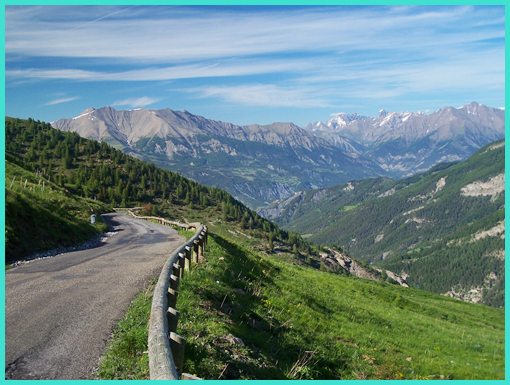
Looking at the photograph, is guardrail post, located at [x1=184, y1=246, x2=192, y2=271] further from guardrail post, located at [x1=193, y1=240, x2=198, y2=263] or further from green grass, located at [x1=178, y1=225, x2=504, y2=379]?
guardrail post, located at [x1=193, y1=240, x2=198, y2=263]

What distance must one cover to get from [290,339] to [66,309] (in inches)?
311

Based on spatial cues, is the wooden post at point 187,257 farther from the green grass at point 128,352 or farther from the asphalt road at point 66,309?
the green grass at point 128,352

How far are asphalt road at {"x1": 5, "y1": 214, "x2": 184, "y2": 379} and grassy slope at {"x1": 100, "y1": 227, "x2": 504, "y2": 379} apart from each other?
Result: 3.44 feet

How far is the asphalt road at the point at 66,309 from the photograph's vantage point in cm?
1121

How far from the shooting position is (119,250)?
3412 cm

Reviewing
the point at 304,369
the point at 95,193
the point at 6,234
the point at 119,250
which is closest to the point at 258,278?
the point at 119,250

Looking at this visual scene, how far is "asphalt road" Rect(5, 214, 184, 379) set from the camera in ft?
36.8

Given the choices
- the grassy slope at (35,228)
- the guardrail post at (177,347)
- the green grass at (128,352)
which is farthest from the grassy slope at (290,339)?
the grassy slope at (35,228)

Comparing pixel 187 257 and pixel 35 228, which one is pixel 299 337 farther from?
pixel 35 228

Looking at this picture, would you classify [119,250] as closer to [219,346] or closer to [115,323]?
[115,323]

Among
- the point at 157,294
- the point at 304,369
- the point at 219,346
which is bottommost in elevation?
the point at 304,369

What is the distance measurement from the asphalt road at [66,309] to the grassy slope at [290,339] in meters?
1.05

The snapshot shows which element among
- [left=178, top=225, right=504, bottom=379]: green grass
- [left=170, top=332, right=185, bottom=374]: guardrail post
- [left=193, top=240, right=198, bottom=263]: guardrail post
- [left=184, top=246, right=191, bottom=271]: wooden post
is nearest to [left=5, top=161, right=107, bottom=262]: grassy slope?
[left=193, top=240, right=198, bottom=263]: guardrail post

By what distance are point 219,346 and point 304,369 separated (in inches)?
109
